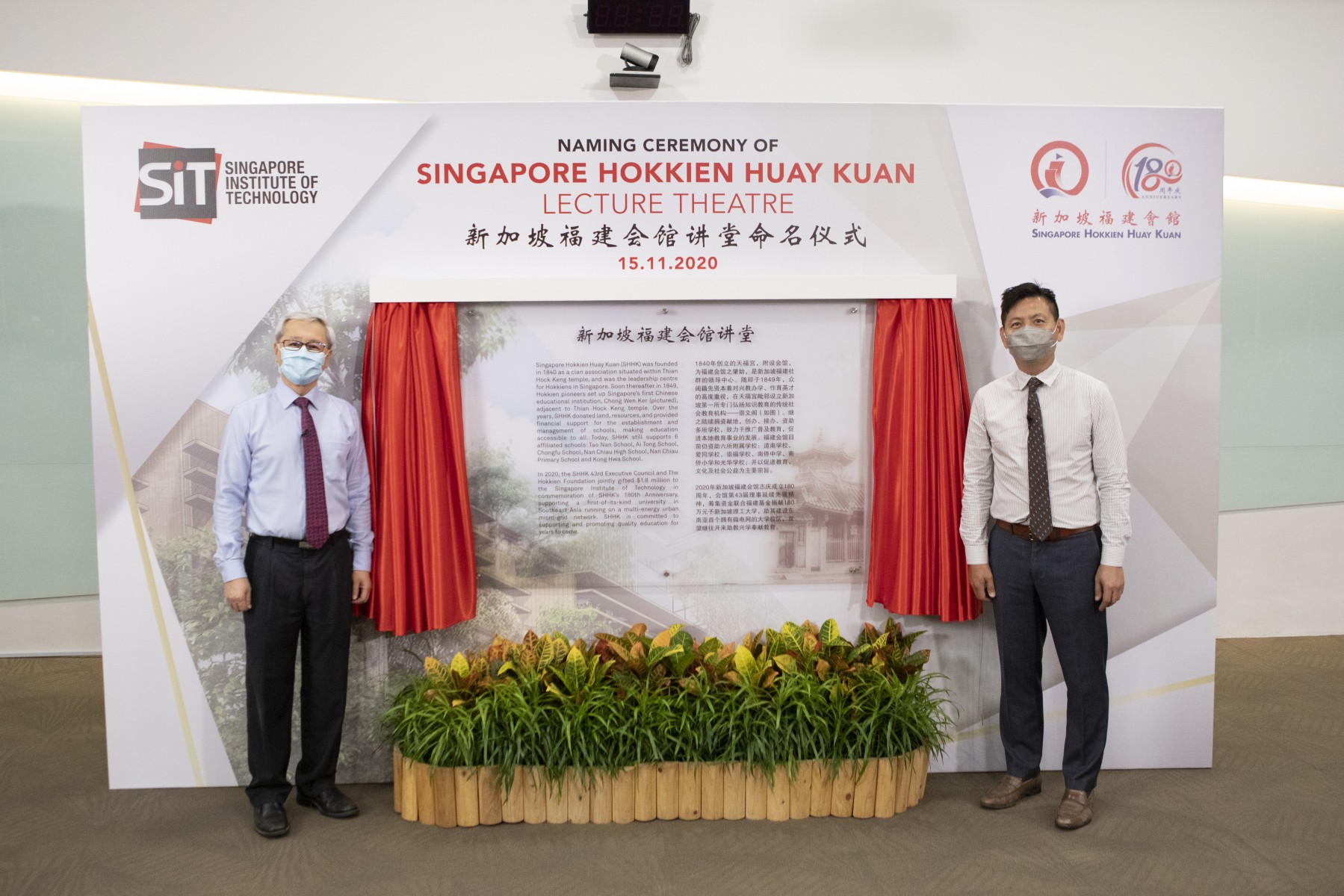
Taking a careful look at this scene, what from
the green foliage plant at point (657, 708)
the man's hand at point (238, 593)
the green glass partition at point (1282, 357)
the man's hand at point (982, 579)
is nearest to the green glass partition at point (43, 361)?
the man's hand at point (238, 593)

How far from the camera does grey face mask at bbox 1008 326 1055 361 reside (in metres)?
2.83

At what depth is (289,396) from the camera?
2.86 metres

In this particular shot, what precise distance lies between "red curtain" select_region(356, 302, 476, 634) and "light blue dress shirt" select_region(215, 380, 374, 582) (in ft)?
0.69

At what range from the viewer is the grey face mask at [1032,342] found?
9.28 ft

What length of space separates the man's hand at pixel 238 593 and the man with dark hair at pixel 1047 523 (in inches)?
97.2

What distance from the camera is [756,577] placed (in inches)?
131

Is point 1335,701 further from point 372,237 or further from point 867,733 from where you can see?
point 372,237

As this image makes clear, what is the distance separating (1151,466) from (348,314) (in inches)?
123

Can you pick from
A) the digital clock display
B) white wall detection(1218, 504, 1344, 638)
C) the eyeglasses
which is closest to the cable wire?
the digital clock display

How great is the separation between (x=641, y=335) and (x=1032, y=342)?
1.38 metres

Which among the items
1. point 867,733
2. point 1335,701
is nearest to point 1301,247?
point 1335,701

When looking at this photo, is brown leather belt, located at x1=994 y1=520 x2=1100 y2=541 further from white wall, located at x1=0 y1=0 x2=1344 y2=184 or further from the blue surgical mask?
white wall, located at x1=0 y1=0 x2=1344 y2=184

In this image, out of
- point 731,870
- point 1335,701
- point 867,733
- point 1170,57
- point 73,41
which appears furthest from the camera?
point 1170,57

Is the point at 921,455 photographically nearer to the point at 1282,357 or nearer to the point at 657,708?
the point at 657,708
